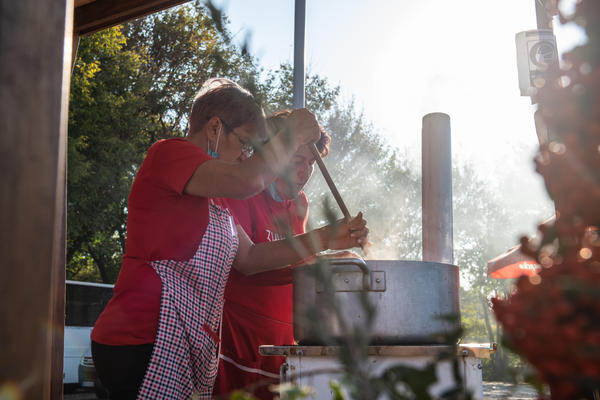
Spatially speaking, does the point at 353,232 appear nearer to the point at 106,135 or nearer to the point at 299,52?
the point at 299,52

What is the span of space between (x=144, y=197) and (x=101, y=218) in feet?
39.3

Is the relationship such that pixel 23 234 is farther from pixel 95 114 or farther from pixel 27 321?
Answer: pixel 95 114

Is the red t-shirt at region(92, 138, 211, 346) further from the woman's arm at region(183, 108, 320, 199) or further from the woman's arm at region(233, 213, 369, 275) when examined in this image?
the woman's arm at region(233, 213, 369, 275)

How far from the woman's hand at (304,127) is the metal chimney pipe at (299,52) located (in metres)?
2.44

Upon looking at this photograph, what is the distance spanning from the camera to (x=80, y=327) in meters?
10.6

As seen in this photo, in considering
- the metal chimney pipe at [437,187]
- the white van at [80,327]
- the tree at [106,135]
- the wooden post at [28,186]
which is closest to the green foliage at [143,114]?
the tree at [106,135]

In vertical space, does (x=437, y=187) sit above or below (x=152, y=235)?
above

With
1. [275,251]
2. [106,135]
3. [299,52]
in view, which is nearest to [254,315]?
[275,251]

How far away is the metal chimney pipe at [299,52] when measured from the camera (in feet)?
14.3

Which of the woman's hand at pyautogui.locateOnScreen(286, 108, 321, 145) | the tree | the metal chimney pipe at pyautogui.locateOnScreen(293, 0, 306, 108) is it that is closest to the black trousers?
the woman's hand at pyautogui.locateOnScreen(286, 108, 321, 145)

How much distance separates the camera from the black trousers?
1.74 metres

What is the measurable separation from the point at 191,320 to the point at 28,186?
124 cm

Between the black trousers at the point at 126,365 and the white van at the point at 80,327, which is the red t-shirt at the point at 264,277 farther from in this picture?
the white van at the point at 80,327

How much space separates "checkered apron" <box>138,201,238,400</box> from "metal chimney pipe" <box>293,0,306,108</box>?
8.08 feet
